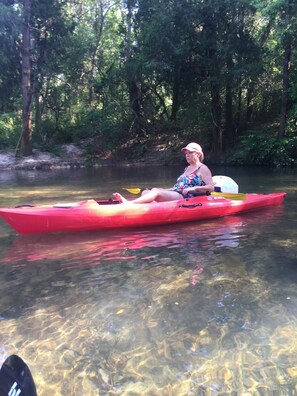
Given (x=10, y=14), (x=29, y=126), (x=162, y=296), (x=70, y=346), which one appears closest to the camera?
(x=70, y=346)

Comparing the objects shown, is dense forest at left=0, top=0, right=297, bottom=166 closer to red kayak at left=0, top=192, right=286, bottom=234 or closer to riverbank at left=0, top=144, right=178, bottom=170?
riverbank at left=0, top=144, right=178, bottom=170

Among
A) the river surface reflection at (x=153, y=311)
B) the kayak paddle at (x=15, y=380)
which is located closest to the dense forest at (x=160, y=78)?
the river surface reflection at (x=153, y=311)

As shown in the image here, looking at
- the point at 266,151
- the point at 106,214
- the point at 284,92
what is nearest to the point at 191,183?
the point at 106,214

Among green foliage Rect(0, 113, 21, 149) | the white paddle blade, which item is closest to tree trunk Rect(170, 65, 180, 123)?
green foliage Rect(0, 113, 21, 149)

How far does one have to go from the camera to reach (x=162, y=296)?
11.7 ft

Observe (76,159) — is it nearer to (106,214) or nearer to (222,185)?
(222,185)

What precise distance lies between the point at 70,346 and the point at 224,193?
4.74m

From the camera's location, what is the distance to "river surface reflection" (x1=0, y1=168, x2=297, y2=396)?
2480mm

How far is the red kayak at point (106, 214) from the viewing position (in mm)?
5305

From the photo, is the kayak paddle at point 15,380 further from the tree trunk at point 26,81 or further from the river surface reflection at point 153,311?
the tree trunk at point 26,81

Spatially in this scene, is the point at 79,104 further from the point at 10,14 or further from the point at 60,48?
the point at 10,14

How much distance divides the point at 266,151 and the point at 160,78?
245 inches

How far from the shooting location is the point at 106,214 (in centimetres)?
560

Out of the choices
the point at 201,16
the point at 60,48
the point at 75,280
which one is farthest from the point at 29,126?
the point at 75,280
